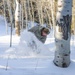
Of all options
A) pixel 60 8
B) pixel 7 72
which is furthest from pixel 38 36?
pixel 7 72

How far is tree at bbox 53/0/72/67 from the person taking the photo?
4527mm

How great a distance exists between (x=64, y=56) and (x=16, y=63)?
0.80m

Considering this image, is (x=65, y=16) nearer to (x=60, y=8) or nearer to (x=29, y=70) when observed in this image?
(x=60, y=8)

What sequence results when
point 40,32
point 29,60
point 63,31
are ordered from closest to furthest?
point 63,31 → point 29,60 → point 40,32

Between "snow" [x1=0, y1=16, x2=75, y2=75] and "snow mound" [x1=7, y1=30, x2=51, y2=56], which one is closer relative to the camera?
"snow" [x1=0, y1=16, x2=75, y2=75]

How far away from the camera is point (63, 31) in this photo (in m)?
4.60

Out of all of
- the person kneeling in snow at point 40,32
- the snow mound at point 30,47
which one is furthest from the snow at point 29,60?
the person kneeling in snow at point 40,32

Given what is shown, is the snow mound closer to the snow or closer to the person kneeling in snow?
the snow

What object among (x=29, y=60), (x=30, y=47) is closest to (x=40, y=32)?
(x=30, y=47)

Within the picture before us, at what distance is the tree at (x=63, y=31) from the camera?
14.9ft

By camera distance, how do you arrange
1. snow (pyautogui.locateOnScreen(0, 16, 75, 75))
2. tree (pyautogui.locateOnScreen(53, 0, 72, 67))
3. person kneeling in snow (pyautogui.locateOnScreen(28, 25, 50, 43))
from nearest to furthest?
snow (pyautogui.locateOnScreen(0, 16, 75, 75)), tree (pyautogui.locateOnScreen(53, 0, 72, 67)), person kneeling in snow (pyautogui.locateOnScreen(28, 25, 50, 43))

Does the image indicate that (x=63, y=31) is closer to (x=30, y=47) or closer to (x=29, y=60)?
(x=29, y=60)

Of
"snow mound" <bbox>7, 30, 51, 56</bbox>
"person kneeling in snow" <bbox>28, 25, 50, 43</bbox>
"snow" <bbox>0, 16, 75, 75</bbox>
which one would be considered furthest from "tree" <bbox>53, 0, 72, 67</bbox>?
"person kneeling in snow" <bbox>28, 25, 50, 43</bbox>

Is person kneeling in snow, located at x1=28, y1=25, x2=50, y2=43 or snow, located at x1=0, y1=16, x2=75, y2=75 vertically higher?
person kneeling in snow, located at x1=28, y1=25, x2=50, y2=43
